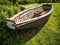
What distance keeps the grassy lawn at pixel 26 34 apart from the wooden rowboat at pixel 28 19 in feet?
1.44

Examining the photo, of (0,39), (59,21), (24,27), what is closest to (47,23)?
(59,21)

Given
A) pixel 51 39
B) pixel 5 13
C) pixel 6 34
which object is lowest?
pixel 51 39

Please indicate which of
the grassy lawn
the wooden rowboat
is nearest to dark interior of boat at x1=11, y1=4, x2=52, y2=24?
the wooden rowboat

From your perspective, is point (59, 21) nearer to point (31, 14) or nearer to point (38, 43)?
point (31, 14)

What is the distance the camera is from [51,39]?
11.3 meters

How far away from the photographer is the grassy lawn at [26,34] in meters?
10.1

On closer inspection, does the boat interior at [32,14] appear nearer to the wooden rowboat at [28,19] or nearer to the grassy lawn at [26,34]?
the wooden rowboat at [28,19]

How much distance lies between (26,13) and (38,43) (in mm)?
2278

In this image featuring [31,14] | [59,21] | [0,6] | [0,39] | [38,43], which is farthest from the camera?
[59,21]

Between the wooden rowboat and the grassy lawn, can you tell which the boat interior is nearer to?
the wooden rowboat

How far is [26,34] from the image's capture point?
10.8 m

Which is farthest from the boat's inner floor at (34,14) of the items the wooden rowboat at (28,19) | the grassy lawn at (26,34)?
the grassy lawn at (26,34)

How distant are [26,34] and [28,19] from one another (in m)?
0.84

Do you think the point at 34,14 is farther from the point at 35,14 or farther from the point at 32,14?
the point at 32,14
